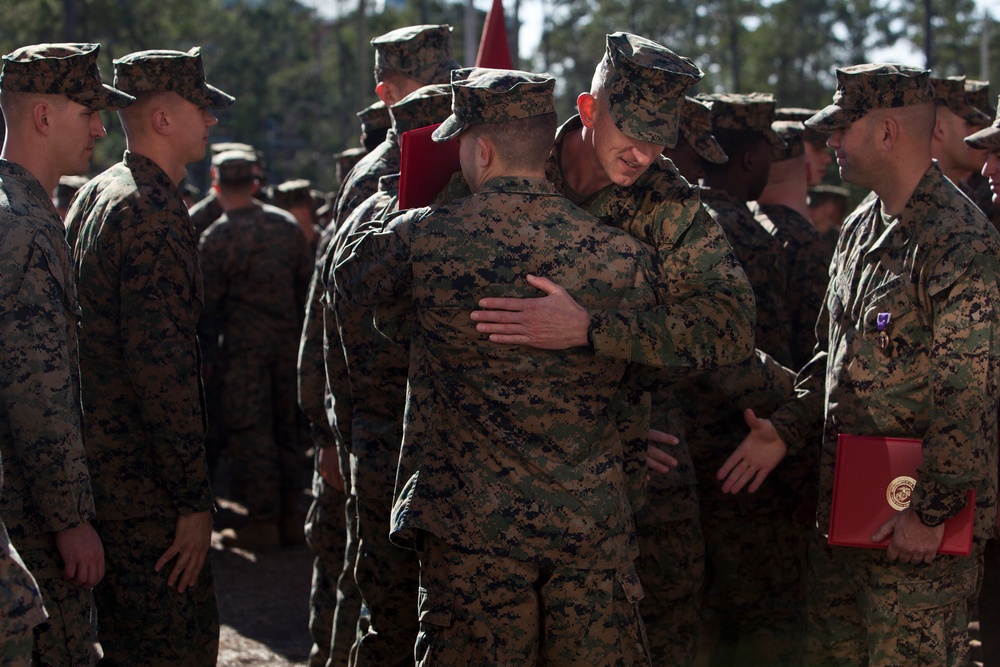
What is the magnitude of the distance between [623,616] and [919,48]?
1423 inches

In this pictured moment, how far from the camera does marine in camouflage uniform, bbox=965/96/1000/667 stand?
4465 mm

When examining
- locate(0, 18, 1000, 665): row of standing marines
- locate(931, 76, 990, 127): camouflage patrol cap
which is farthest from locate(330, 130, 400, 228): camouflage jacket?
locate(931, 76, 990, 127): camouflage patrol cap

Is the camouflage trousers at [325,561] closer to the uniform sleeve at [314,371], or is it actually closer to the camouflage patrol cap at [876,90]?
the uniform sleeve at [314,371]

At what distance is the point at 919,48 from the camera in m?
35.7

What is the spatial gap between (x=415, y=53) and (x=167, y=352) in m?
2.07

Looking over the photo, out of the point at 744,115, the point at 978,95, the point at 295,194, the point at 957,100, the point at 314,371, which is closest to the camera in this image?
the point at 314,371

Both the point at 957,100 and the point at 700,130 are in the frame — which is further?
the point at 957,100

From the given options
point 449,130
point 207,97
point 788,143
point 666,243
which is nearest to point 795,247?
point 788,143

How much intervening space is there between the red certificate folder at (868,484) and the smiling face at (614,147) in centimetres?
110

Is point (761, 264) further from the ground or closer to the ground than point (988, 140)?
closer to the ground

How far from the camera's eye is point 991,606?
4543 millimetres

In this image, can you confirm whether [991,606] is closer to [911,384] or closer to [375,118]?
[911,384]

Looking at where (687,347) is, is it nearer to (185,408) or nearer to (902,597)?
(902,597)

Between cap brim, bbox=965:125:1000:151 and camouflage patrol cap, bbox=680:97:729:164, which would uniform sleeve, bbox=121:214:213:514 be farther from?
cap brim, bbox=965:125:1000:151
